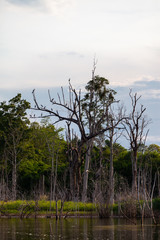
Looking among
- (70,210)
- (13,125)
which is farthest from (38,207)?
(13,125)

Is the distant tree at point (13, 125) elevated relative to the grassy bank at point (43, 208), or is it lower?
elevated

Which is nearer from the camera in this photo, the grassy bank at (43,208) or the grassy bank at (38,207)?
the grassy bank at (43,208)

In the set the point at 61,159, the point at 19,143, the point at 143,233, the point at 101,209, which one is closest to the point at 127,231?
the point at 143,233

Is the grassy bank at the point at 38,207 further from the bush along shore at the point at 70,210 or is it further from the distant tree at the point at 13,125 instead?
the distant tree at the point at 13,125

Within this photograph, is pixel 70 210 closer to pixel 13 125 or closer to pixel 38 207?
pixel 38 207

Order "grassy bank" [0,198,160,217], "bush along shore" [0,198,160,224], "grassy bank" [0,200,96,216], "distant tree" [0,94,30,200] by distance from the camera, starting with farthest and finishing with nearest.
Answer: "distant tree" [0,94,30,200]
"grassy bank" [0,200,96,216]
"grassy bank" [0,198,160,217]
"bush along shore" [0,198,160,224]

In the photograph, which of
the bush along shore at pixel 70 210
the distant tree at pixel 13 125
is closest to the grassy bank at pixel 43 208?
the bush along shore at pixel 70 210

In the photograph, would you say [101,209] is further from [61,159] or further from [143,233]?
[61,159]

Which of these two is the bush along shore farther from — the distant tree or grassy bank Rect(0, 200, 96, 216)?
the distant tree

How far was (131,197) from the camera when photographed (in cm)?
2305

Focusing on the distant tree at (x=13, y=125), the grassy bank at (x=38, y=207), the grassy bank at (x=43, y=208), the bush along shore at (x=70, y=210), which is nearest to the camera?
the bush along shore at (x=70, y=210)

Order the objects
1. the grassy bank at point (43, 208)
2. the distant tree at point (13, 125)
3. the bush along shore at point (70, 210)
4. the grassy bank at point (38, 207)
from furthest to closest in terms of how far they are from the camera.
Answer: the distant tree at point (13, 125)
the grassy bank at point (38, 207)
the grassy bank at point (43, 208)
the bush along shore at point (70, 210)

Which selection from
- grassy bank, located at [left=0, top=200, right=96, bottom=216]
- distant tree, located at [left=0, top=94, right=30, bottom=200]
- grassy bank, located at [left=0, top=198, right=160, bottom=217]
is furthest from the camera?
distant tree, located at [left=0, top=94, right=30, bottom=200]

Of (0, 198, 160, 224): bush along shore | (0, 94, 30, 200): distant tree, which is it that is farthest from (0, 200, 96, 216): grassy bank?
(0, 94, 30, 200): distant tree
